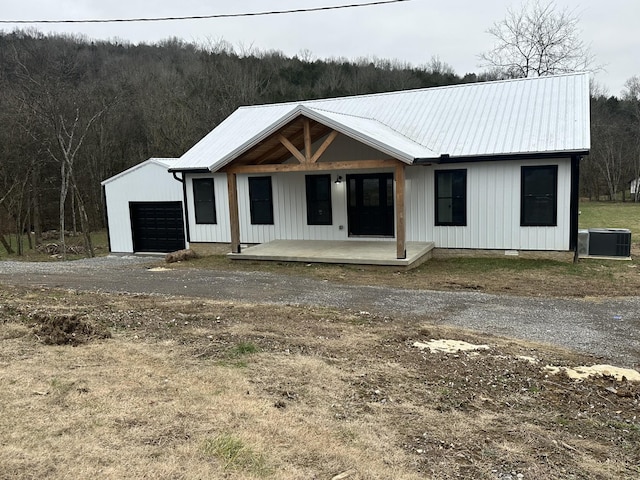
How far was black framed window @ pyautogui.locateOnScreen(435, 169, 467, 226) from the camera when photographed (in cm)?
1265

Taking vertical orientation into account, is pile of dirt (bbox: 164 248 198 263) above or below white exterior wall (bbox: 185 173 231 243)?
below

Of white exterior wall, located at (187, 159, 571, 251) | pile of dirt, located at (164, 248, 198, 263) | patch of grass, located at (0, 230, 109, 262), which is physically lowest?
patch of grass, located at (0, 230, 109, 262)

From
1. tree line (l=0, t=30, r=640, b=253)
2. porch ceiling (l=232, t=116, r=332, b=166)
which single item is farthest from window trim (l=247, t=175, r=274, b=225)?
tree line (l=0, t=30, r=640, b=253)

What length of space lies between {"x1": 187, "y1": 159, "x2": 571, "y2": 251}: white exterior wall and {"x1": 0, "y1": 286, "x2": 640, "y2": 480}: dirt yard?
696cm

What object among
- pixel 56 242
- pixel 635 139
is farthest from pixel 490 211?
pixel 635 139

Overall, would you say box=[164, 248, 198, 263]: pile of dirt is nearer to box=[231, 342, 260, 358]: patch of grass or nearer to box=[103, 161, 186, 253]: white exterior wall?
box=[103, 161, 186, 253]: white exterior wall

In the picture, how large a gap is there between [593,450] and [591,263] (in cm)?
948

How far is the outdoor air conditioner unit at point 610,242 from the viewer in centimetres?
1228

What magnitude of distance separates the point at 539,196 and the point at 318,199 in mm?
5826

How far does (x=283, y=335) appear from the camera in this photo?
19.1ft

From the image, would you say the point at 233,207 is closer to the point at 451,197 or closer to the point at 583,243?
the point at 451,197

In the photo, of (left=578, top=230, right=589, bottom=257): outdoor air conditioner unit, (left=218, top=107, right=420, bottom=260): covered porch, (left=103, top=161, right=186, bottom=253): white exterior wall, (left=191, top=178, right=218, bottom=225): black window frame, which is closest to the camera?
(left=218, top=107, right=420, bottom=260): covered porch

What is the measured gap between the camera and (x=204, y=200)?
15383 millimetres

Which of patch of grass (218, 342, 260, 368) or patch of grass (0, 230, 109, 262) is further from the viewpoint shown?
patch of grass (0, 230, 109, 262)
